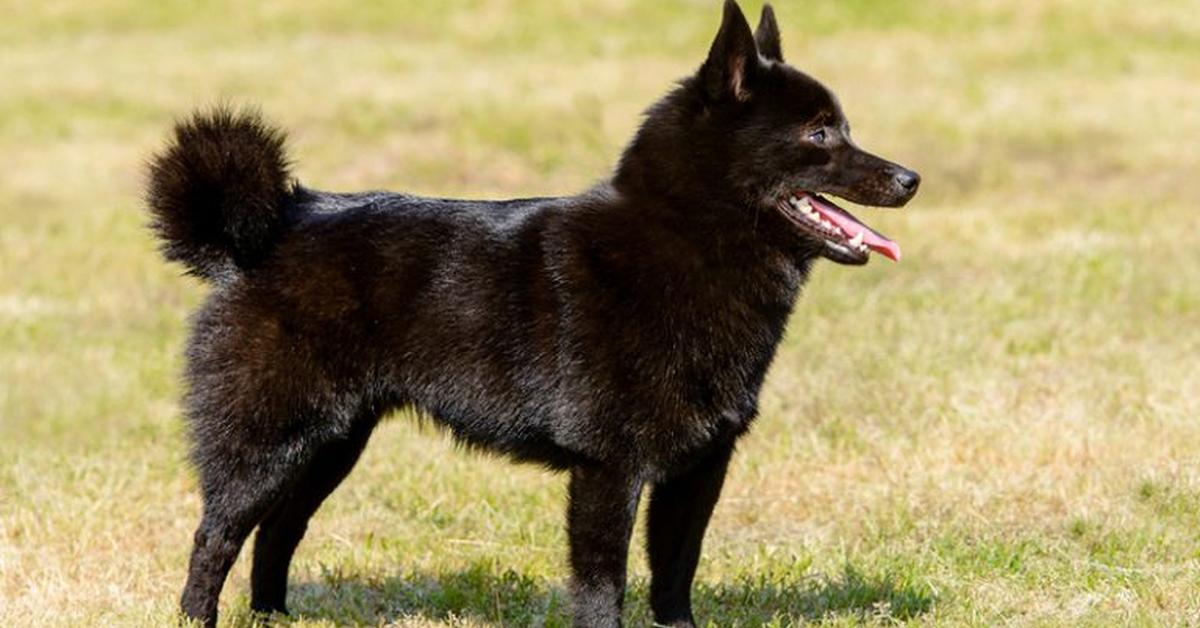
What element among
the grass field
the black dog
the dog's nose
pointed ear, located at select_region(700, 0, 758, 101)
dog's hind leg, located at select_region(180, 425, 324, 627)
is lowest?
the grass field

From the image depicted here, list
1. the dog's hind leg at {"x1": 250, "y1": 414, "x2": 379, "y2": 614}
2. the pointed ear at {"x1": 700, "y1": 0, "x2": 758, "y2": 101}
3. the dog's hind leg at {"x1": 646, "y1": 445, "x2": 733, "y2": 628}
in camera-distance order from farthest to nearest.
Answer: the dog's hind leg at {"x1": 250, "y1": 414, "x2": 379, "y2": 614} → the dog's hind leg at {"x1": 646, "y1": 445, "x2": 733, "y2": 628} → the pointed ear at {"x1": 700, "y1": 0, "x2": 758, "y2": 101}

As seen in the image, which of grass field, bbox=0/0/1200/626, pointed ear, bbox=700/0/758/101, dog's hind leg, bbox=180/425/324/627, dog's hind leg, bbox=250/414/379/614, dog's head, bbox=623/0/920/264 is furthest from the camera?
grass field, bbox=0/0/1200/626

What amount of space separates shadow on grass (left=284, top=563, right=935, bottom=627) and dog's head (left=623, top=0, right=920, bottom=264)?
4.54 feet

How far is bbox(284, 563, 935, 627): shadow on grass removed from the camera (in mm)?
6117

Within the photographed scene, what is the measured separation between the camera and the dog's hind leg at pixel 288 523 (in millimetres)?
6035

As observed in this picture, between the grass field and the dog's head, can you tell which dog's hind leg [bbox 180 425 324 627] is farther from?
the dog's head

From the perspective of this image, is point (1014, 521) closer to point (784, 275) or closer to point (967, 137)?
point (784, 275)

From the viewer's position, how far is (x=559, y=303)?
5.39 meters

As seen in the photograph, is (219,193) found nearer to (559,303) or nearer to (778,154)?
(559,303)

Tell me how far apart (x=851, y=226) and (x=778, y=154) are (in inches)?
11.4

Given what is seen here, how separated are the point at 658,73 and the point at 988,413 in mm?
13767

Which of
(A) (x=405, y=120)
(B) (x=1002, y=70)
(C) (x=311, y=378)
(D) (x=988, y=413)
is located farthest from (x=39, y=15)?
(C) (x=311, y=378)

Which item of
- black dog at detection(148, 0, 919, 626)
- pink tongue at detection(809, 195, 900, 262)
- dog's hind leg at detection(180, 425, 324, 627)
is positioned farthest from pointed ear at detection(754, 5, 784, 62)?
dog's hind leg at detection(180, 425, 324, 627)

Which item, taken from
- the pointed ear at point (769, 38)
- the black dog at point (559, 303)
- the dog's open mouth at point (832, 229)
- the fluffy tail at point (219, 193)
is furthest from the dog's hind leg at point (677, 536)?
the fluffy tail at point (219, 193)
